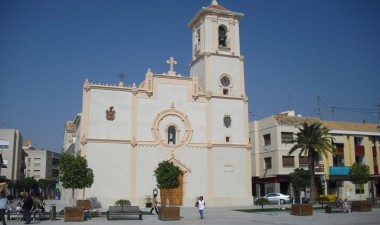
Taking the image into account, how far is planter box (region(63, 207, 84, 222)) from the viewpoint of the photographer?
23.6 meters

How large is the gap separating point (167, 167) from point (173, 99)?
37.2ft

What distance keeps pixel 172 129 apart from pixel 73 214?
62.8 ft

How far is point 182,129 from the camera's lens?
1639 inches

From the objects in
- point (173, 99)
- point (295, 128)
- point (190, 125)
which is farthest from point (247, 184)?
point (295, 128)

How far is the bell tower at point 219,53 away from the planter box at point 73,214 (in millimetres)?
23289

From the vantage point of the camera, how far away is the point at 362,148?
58531 mm

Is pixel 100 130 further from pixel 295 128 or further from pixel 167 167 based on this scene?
pixel 295 128

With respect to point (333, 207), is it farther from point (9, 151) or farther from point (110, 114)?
point (9, 151)

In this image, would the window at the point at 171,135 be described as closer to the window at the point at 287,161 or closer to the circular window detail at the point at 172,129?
the circular window detail at the point at 172,129

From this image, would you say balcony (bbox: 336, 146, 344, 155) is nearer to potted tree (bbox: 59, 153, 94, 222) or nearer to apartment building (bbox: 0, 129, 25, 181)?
potted tree (bbox: 59, 153, 94, 222)

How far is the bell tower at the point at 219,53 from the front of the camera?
146 ft

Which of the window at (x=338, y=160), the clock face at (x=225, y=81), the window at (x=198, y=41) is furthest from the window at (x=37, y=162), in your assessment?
the window at (x=338, y=160)

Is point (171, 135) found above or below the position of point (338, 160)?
above

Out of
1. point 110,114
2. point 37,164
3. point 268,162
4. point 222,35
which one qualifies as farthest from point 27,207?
point 37,164
